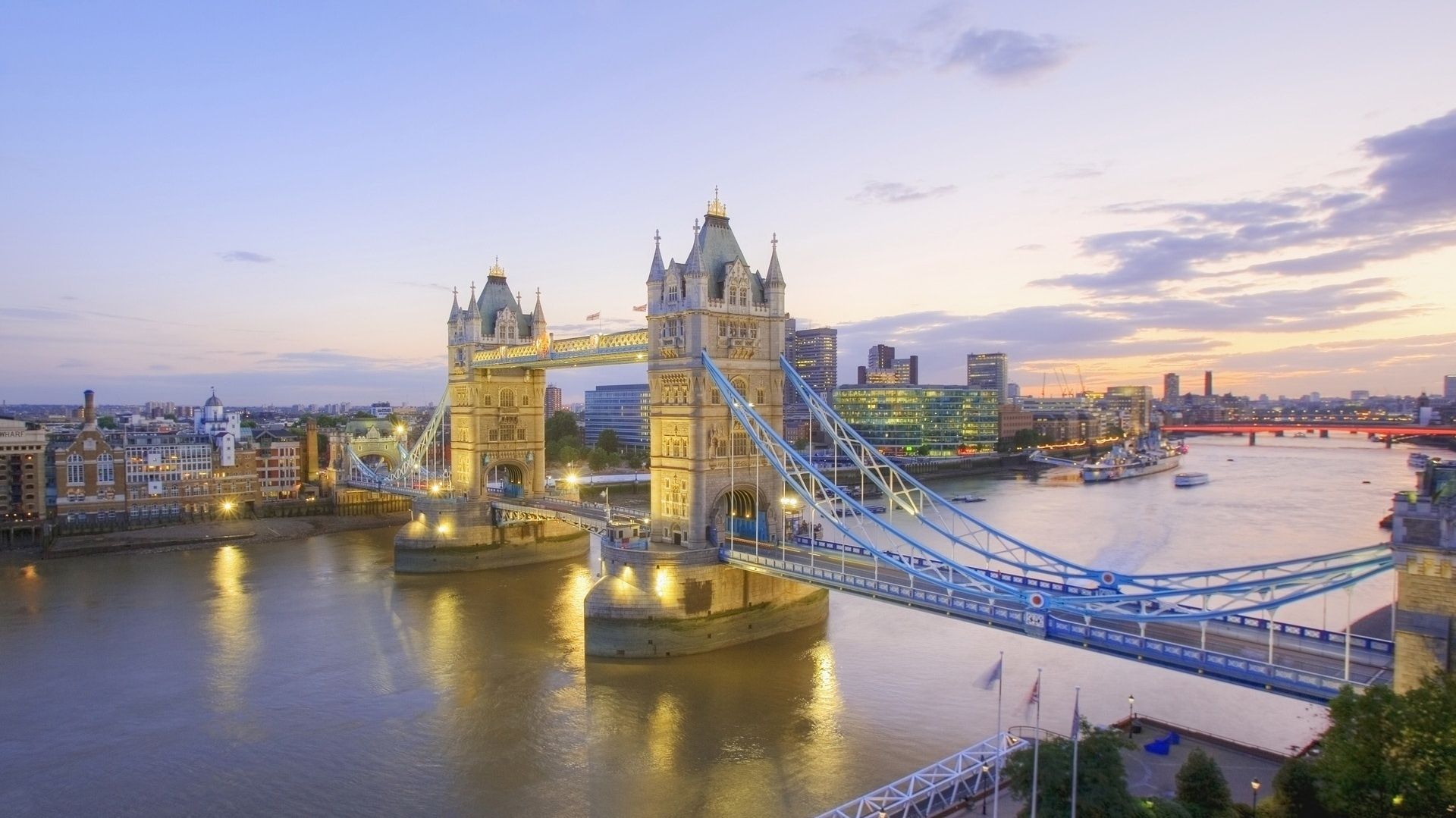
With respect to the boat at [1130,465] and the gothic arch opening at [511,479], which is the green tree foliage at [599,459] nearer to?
the gothic arch opening at [511,479]

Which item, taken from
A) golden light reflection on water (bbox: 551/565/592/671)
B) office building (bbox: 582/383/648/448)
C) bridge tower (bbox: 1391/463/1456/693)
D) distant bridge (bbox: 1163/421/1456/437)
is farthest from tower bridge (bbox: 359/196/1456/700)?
distant bridge (bbox: 1163/421/1456/437)

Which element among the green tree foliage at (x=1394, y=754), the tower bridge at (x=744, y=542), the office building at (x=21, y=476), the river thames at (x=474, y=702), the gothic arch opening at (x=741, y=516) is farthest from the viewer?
the office building at (x=21, y=476)

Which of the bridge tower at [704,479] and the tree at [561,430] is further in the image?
the tree at [561,430]

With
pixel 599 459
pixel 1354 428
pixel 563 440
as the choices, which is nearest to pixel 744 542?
pixel 599 459

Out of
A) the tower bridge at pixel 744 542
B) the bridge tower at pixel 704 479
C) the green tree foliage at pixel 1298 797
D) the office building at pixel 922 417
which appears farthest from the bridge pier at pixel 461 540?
the office building at pixel 922 417

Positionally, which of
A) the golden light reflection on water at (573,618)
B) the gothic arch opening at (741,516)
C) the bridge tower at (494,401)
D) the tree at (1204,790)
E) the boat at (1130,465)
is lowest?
the golden light reflection on water at (573,618)

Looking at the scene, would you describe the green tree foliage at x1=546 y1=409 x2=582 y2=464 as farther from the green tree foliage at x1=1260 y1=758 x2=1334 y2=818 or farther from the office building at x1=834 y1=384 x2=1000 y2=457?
the green tree foliage at x1=1260 y1=758 x2=1334 y2=818

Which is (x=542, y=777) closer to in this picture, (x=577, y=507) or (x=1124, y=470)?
(x=577, y=507)
